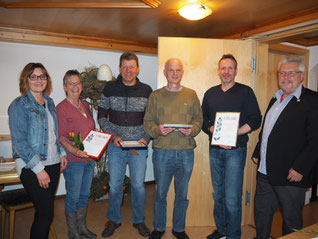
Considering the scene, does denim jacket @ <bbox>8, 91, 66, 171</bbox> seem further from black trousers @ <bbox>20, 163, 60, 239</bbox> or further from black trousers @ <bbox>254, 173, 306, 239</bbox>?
black trousers @ <bbox>254, 173, 306, 239</bbox>

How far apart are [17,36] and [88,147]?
6.60 feet

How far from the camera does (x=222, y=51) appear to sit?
107 inches

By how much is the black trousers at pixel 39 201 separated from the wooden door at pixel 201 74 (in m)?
1.36

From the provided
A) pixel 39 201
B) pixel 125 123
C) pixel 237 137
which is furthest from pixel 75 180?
pixel 237 137

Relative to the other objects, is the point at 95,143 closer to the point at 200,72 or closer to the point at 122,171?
the point at 122,171

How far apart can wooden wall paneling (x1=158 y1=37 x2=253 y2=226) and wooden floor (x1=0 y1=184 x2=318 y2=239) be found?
0.69 feet

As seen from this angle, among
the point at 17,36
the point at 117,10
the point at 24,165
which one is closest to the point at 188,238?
the point at 24,165

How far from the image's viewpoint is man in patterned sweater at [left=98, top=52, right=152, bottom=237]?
2484 millimetres

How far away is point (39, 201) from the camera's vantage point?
5.85 feet

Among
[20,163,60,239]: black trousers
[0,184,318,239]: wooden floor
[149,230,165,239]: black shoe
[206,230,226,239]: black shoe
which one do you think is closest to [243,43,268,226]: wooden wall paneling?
[0,184,318,239]: wooden floor

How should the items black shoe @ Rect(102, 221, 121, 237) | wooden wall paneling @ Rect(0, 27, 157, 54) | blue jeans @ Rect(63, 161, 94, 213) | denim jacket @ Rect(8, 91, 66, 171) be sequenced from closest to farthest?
denim jacket @ Rect(8, 91, 66, 171)
blue jeans @ Rect(63, 161, 94, 213)
black shoe @ Rect(102, 221, 121, 237)
wooden wall paneling @ Rect(0, 27, 157, 54)

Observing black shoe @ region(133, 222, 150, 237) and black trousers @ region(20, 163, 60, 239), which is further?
black shoe @ region(133, 222, 150, 237)

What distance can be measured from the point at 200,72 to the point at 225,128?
82cm

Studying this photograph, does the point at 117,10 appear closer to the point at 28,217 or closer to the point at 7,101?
the point at 7,101
